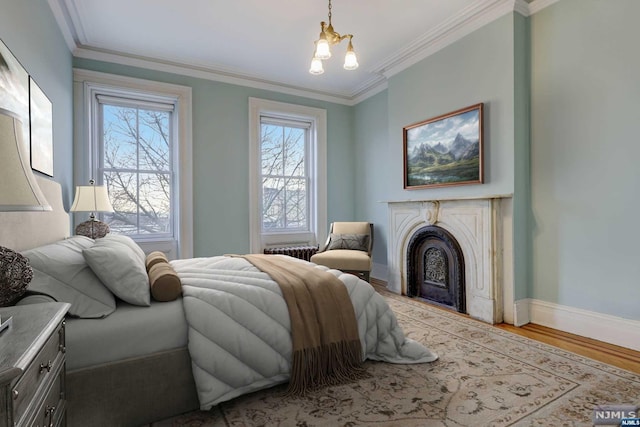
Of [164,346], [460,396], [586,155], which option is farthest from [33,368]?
[586,155]

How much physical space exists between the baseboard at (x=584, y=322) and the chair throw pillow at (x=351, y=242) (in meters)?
1.93

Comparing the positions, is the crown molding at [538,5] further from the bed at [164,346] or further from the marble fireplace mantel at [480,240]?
the bed at [164,346]

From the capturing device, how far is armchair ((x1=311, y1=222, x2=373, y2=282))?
13.2 ft

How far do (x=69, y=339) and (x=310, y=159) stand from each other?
419cm

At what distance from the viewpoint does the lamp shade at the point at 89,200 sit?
3.07 meters

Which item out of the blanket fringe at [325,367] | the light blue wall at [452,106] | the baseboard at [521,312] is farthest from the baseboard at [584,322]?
the blanket fringe at [325,367]

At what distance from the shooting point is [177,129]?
4.19m

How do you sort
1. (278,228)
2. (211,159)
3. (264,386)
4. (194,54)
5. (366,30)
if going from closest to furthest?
(264,386) → (366,30) → (194,54) → (211,159) → (278,228)

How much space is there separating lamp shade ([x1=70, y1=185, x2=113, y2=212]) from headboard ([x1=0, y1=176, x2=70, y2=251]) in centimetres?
15

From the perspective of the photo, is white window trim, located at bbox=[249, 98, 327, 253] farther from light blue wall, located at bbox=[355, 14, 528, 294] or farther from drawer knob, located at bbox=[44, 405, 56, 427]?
drawer knob, located at bbox=[44, 405, 56, 427]

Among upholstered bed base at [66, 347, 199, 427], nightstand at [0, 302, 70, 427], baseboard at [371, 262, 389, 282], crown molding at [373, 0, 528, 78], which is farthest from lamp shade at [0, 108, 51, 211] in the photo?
baseboard at [371, 262, 389, 282]

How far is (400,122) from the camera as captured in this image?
418cm

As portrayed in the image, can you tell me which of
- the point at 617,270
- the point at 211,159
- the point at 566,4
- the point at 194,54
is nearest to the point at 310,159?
the point at 211,159

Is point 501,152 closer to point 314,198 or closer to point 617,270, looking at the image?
point 617,270
